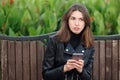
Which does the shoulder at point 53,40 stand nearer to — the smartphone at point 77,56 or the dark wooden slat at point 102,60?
the smartphone at point 77,56

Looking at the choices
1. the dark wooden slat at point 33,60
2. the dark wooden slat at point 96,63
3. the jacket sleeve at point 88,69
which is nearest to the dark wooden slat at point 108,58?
the dark wooden slat at point 96,63

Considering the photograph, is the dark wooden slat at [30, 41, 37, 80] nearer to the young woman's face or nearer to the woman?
the woman

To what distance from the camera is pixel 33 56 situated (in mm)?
4824

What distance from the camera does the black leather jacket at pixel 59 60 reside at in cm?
436

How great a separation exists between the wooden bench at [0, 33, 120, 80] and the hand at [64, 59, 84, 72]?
24.9 inches

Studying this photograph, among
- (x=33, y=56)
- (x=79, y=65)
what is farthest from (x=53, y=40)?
(x=33, y=56)

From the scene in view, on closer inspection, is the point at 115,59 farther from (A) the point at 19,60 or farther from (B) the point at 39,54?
(A) the point at 19,60

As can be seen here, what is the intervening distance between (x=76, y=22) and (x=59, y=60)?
1.32 ft

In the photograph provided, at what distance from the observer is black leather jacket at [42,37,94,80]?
436cm

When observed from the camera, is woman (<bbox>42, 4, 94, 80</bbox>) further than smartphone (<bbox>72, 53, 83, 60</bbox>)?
Yes

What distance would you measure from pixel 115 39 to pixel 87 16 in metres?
0.64

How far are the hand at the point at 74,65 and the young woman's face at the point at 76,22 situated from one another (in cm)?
31

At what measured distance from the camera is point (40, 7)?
203 inches

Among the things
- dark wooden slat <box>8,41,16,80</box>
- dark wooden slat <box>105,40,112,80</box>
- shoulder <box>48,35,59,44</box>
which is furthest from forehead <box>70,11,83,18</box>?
dark wooden slat <box>8,41,16,80</box>
